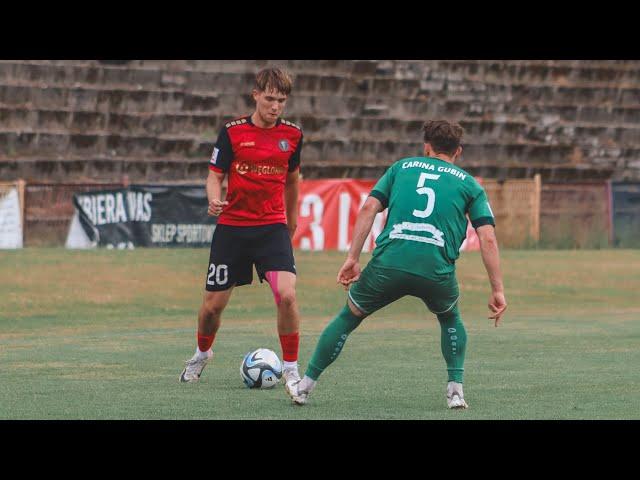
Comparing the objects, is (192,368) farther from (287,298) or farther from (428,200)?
(428,200)

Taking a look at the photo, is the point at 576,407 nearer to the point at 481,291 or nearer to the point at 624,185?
the point at 481,291

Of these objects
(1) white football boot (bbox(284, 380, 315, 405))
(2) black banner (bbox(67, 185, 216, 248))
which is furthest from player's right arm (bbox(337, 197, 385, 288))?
(2) black banner (bbox(67, 185, 216, 248))

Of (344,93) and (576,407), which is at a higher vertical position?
(344,93)

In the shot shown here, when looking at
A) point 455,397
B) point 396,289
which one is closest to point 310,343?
point 455,397

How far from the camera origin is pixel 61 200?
28.4 meters

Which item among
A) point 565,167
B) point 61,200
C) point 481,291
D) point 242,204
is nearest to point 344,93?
point 565,167

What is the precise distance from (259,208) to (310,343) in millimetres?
4985

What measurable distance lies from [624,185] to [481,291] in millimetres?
10686

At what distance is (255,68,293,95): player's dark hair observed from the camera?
378 inches

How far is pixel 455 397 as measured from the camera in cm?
891

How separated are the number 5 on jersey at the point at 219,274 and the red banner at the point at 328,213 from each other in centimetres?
1863

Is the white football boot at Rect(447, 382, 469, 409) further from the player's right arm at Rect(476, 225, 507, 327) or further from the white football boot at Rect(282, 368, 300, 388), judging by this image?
the white football boot at Rect(282, 368, 300, 388)

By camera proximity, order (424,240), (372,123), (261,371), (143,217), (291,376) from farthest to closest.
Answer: (372,123) → (143,217) → (261,371) → (291,376) → (424,240)

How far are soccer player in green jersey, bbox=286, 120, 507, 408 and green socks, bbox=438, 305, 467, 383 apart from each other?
1 centimetres
